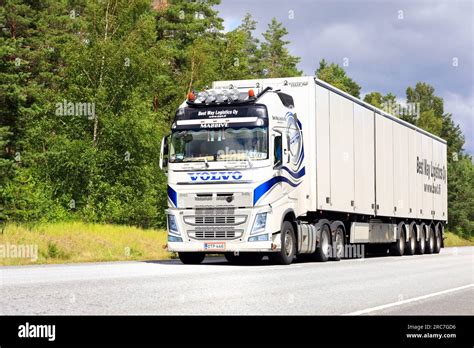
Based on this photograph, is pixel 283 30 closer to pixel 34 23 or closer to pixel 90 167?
pixel 34 23

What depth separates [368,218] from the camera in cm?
2659

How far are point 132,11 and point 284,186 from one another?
21430 millimetres

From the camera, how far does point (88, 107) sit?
36.0m

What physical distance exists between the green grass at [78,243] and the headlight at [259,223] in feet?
18.3

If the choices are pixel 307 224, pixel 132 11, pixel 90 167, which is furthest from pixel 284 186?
pixel 132 11

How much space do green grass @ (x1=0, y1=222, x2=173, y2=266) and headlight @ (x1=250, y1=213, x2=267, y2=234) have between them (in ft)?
18.3

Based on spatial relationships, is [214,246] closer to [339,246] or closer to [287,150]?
[287,150]

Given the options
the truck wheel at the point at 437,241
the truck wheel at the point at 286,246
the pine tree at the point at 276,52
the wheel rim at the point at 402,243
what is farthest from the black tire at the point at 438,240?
the pine tree at the point at 276,52

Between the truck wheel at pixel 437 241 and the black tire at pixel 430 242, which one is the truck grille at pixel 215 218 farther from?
the truck wheel at pixel 437 241

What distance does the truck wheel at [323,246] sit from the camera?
877 inches

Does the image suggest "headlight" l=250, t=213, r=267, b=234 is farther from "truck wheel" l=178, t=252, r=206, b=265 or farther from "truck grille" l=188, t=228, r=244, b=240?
"truck wheel" l=178, t=252, r=206, b=265

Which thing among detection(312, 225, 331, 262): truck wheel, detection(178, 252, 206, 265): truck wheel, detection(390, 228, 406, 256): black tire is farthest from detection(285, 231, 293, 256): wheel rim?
detection(390, 228, 406, 256): black tire
